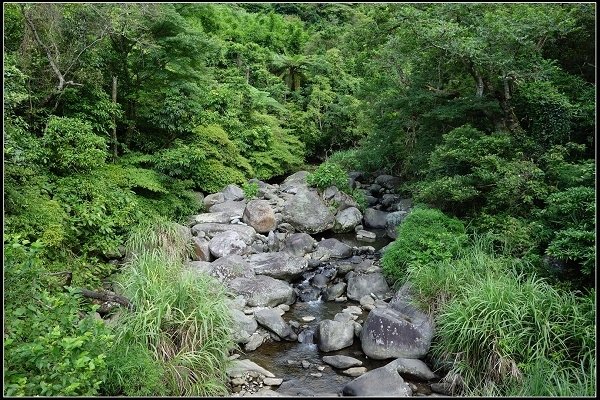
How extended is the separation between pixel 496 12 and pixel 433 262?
189 inches

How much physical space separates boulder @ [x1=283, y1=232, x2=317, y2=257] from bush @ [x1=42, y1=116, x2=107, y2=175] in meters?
4.20

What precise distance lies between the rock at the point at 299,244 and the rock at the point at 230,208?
140 cm

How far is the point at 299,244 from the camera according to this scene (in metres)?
9.25

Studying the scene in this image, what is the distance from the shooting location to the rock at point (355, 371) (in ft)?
17.7

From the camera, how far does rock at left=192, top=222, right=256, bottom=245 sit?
8902 mm

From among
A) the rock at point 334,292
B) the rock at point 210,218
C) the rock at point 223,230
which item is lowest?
the rock at point 334,292

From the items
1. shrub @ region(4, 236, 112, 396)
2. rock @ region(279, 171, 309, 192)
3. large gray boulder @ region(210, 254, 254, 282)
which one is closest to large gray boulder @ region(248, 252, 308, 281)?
large gray boulder @ region(210, 254, 254, 282)

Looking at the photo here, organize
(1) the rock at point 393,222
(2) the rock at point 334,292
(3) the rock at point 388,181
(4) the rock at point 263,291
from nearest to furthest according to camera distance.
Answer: (4) the rock at point 263,291 → (2) the rock at point 334,292 → (1) the rock at point 393,222 → (3) the rock at point 388,181

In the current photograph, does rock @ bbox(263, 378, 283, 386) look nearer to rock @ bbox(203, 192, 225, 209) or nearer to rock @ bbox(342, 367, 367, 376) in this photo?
rock @ bbox(342, 367, 367, 376)

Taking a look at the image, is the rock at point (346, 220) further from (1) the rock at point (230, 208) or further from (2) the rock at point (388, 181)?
(2) the rock at point (388, 181)

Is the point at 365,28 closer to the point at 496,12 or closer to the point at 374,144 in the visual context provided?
the point at 496,12

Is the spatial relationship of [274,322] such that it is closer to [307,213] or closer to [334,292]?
[334,292]

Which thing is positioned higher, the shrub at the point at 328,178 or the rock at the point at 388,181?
the shrub at the point at 328,178

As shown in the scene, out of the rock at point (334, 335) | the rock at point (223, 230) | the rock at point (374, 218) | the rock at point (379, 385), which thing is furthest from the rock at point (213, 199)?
the rock at point (379, 385)
